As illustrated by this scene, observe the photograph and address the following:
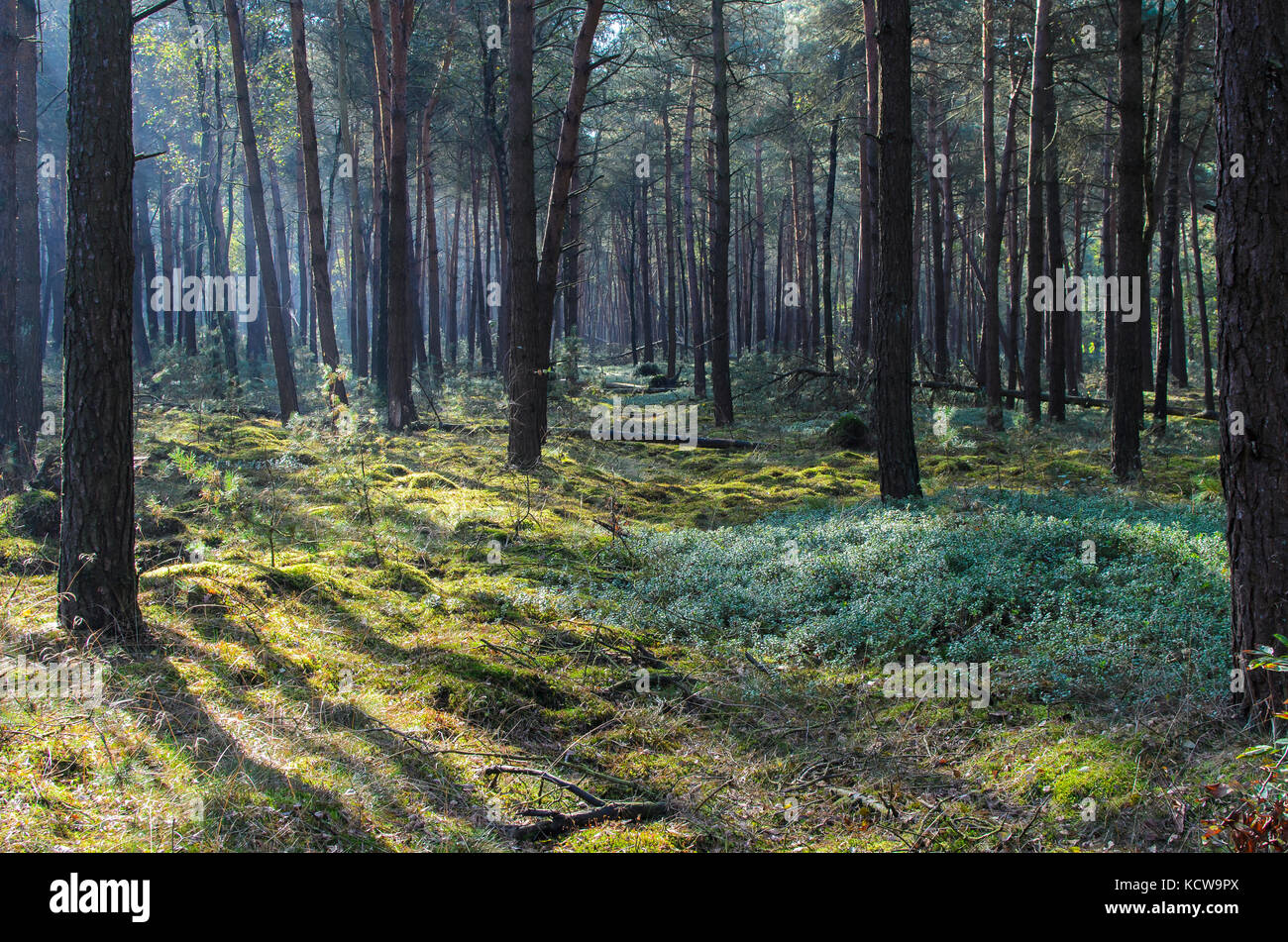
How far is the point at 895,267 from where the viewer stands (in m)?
8.73

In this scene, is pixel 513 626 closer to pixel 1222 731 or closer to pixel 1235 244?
pixel 1222 731

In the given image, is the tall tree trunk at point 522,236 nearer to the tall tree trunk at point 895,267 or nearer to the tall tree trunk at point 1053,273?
the tall tree trunk at point 895,267

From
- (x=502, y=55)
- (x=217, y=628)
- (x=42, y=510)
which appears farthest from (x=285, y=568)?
(x=502, y=55)

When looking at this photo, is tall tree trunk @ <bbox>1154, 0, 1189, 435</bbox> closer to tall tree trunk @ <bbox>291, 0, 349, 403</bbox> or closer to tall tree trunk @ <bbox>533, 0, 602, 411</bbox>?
tall tree trunk @ <bbox>533, 0, 602, 411</bbox>

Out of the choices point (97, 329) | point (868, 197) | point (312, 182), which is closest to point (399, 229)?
point (312, 182)

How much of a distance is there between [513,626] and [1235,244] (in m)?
4.96

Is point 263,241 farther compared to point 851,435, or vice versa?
point 263,241

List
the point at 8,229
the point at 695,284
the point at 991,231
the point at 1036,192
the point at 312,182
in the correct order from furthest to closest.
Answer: the point at 695,284
the point at 991,231
the point at 312,182
the point at 1036,192
the point at 8,229

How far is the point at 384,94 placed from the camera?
53.5ft

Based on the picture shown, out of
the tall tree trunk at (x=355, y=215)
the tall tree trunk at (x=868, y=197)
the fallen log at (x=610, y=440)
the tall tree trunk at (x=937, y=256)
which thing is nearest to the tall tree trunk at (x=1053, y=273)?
the tall tree trunk at (x=868, y=197)

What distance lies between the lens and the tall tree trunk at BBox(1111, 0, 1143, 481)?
10188mm

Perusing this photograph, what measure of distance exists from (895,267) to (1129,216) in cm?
388

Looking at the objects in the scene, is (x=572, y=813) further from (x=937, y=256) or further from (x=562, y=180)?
(x=937, y=256)

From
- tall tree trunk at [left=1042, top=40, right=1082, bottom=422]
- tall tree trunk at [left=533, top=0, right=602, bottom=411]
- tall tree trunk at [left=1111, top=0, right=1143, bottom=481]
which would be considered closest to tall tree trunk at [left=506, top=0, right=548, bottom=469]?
tall tree trunk at [left=533, top=0, right=602, bottom=411]
